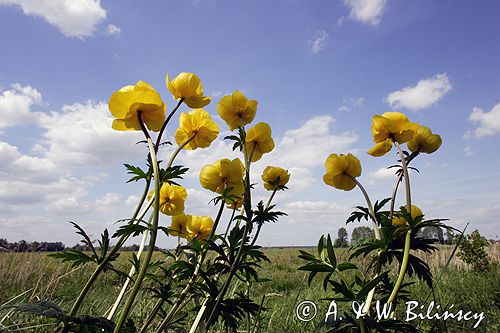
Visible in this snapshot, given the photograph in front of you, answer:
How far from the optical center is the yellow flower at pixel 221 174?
4.01ft

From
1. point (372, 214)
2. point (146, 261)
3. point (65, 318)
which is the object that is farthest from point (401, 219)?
point (65, 318)

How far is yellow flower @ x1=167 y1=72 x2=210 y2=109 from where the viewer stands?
114 cm

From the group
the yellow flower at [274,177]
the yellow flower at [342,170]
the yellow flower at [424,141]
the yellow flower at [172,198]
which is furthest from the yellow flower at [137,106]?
the yellow flower at [424,141]

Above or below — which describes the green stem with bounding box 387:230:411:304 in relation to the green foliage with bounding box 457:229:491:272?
below

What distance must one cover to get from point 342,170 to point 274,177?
26cm

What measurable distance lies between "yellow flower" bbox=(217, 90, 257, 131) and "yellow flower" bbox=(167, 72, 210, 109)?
201 mm

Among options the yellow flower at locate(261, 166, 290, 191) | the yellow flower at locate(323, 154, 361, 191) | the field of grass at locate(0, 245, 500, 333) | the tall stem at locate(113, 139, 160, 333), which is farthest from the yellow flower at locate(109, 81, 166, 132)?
the field of grass at locate(0, 245, 500, 333)

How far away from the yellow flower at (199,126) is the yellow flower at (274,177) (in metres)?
0.27

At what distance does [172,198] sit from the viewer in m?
1.35

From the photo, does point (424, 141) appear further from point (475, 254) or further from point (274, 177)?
point (475, 254)

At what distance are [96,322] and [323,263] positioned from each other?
25.7 inches

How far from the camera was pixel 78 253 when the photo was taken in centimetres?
108

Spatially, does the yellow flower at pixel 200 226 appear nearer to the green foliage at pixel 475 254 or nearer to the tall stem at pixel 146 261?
the tall stem at pixel 146 261

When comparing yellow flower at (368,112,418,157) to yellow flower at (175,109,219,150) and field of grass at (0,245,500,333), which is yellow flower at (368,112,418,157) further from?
field of grass at (0,245,500,333)
